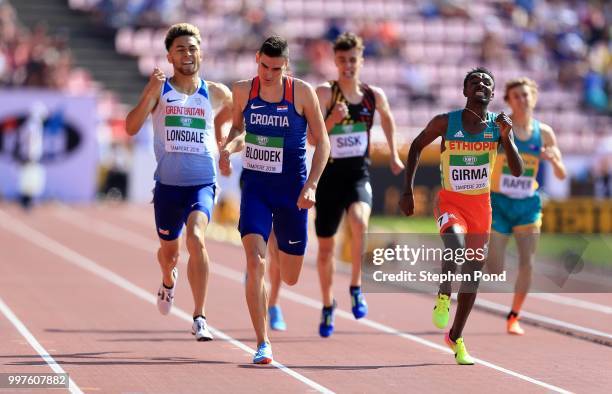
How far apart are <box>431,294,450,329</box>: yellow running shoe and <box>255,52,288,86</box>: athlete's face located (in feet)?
6.38

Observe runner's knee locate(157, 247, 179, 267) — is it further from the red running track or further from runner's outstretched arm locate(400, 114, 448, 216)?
runner's outstretched arm locate(400, 114, 448, 216)

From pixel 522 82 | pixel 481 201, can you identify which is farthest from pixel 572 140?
pixel 481 201

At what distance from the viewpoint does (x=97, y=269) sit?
61.0ft

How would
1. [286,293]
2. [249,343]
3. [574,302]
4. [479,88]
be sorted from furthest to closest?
[286,293], [574,302], [249,343], [479,88]

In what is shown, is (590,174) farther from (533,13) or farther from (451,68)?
(533,13)

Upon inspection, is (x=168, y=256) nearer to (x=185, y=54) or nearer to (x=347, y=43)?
(x=185, y=54)

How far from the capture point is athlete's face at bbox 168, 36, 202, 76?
10445mm

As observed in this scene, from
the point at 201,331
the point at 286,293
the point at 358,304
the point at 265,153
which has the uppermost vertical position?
the point at 265,153

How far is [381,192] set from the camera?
29.8m

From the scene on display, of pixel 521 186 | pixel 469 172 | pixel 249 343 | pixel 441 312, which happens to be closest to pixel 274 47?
pixel 469 172

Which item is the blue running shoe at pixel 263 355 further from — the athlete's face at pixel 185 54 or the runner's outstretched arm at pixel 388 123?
the runner's outstretched arm at pixel 388 123

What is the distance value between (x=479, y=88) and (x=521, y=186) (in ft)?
9.79

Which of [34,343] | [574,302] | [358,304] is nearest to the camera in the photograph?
[34,343]

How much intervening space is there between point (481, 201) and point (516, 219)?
2.73 metres
